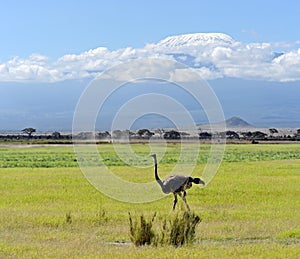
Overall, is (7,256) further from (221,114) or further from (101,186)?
(101,186)

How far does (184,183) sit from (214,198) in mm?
4667

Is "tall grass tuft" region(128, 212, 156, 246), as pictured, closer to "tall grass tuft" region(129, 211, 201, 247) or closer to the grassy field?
"tall grass tuft" region(129, 211, 201, 247)

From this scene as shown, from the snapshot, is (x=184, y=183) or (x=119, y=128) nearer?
(x=184, y=183)

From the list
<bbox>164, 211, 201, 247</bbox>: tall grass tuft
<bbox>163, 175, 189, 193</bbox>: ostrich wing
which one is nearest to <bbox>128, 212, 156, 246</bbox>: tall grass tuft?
<bbox>164, 211, 201, 247</bbox>: tall grass tuft

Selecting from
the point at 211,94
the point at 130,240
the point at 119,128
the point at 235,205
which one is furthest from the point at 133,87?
the point at 130,240

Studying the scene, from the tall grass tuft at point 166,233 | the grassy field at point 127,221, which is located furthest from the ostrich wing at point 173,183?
the tall grass tuft at point 166,233

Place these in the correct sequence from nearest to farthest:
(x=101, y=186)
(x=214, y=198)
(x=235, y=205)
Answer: (x=235, y=205) → (x=214, y=198) → (x=101, y=186)

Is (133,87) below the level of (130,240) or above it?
above

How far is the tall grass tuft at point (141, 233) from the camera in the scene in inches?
518

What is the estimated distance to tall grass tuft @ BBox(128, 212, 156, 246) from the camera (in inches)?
518

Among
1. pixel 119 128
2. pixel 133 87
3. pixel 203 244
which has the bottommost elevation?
pixel 203 244

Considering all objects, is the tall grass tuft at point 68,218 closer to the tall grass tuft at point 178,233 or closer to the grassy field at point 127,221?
the grassy field at point 127,221

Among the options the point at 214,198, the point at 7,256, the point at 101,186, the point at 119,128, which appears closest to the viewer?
the point at 7,256

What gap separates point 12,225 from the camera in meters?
15.9
